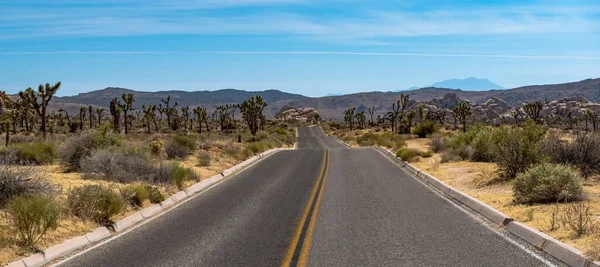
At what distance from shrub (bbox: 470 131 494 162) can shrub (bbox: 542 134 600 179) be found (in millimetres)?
6153

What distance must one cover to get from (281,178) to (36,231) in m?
12.2

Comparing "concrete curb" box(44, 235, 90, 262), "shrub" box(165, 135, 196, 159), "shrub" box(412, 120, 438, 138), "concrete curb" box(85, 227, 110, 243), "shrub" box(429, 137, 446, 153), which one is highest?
"concrete curb" box(44, 235, 90, 262)

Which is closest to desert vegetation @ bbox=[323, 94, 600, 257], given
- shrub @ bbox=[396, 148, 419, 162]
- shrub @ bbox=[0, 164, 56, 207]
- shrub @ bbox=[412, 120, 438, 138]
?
shrub @ bbox=[396, 148, 419, 162]

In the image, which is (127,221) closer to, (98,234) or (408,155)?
(98,234)

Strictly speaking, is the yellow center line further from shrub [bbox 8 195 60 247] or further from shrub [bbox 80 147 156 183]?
shrub [bbox 80 147 156 183]

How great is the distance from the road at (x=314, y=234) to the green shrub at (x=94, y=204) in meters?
0.91

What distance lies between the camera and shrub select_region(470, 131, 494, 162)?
81.3ft

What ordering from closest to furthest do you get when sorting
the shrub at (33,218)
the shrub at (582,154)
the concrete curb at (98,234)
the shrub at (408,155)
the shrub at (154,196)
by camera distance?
the shrub at (33,218), the concrete curb at (98,234), the shrub at (154,196), the shrub at (582,154), the shrub at (408,155)

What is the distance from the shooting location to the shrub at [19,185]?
11.9 m

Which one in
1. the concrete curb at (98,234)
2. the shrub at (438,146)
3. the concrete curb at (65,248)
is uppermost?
the concrete curb at (65,248)

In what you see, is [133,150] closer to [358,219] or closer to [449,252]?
[358,219]

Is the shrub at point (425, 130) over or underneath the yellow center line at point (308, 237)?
underneath

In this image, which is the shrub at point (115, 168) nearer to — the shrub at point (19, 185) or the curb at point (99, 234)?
the curb at point (99, 234)

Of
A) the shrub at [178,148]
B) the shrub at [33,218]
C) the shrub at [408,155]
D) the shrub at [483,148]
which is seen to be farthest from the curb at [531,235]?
the shrub at [178,148]
